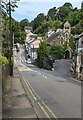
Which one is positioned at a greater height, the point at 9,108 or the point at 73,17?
the point at 73,17

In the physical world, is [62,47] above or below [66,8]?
below

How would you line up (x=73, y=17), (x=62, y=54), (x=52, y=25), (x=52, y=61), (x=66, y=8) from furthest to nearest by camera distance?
(x=66, y=8), (x=52, y=25), (x=73, y=17), (x=62, y=54), (x=52, y=61)

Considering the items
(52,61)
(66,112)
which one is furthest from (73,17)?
(66,112)

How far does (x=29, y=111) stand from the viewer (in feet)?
48.7

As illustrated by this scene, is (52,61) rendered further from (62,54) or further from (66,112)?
(66,112)

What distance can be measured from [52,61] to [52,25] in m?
82.6

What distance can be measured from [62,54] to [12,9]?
5347cm

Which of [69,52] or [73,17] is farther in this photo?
[73,17]

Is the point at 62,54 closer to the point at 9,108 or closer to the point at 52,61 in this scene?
the point at 52,61

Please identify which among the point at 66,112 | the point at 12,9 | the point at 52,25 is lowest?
the point at 66,112

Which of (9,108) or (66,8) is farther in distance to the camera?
(66,8)

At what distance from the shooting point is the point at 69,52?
89.9m

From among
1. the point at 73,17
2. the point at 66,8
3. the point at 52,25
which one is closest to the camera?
the point at 73,17

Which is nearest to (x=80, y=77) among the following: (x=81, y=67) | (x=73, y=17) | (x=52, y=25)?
(x=81, y=67)
